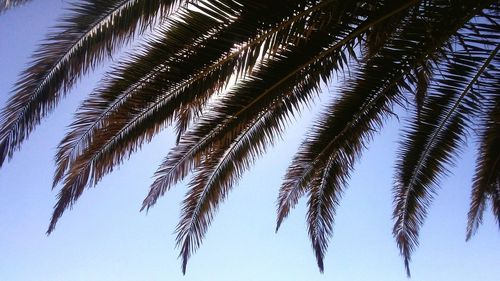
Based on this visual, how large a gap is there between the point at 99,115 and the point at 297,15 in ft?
6.83

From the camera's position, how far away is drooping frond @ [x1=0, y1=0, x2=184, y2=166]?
3.78 meters

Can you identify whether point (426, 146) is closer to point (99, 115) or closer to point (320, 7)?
point (320, 7)

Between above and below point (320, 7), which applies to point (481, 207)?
below

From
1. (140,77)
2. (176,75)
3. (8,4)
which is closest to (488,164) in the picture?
(176,75)

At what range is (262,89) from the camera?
470cm

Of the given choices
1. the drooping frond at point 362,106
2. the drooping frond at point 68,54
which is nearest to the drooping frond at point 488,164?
the drooping frond at point 362,106

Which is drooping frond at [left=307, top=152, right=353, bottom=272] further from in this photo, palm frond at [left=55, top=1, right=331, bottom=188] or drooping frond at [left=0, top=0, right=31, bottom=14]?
drooping frond at [left=0, top=0, right=31, bottom=14]

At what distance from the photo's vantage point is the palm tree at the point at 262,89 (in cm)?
395

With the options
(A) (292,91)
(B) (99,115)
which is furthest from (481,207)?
(B) (99,115)

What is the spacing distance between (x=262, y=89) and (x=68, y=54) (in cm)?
166

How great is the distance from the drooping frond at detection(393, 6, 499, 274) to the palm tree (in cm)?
2

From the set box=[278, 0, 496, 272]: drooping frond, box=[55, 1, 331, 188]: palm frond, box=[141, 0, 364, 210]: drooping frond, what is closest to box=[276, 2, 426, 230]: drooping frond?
box=[278, 0, 496, 272]: drooping frond

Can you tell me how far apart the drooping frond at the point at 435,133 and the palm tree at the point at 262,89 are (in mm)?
16

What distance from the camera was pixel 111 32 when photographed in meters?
3.86
